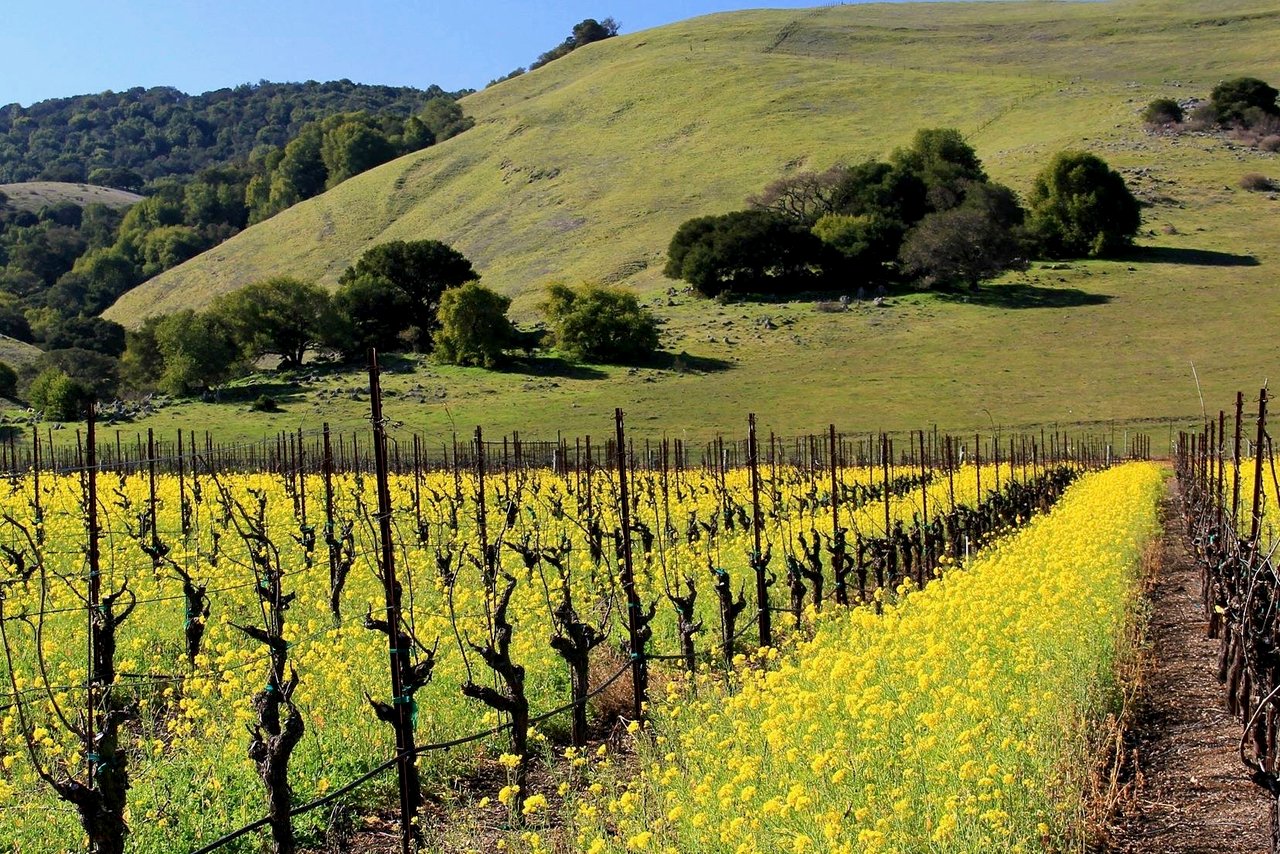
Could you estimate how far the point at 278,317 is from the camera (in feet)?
213

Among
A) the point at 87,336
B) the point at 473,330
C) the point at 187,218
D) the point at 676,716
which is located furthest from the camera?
the point at 187,218

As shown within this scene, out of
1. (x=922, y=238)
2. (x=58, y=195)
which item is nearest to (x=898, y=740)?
(x=922, y=238)

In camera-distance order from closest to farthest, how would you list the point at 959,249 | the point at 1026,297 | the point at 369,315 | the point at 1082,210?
the point at 1026,297 < the point at 959,249 < the point at 369,315 < the point at 1082,210

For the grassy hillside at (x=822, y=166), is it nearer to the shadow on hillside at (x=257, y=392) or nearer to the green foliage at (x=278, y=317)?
the shadow on hillside at (x=257, y=392)

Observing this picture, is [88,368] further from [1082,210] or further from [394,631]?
[394,631]

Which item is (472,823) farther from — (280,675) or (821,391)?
(821,391)

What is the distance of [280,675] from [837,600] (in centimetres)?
786

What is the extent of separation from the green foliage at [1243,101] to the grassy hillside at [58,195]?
129 m

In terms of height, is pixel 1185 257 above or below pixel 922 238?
below

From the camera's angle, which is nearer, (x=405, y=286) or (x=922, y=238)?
(x=922, y=238)

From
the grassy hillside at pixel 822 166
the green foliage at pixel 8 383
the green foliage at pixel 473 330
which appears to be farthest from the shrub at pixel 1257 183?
the green foliage at pixel 8 383

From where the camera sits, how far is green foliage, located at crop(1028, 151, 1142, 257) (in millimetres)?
72000

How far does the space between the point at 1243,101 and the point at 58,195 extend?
A: 14869 cm

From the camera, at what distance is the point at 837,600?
44.8ft
